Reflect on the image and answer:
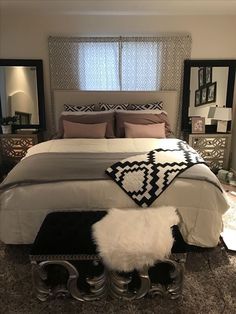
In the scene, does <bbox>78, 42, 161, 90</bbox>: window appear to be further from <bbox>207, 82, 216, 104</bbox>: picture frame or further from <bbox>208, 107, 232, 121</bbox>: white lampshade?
<bbox>208, 107, 232, 121</bbox>: white lampshade

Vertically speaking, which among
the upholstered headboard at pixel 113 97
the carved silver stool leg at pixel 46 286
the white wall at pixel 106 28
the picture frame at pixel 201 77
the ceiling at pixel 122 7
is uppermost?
the ceiling at pixel 122 7

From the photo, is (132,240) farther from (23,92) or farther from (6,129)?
(23,92)

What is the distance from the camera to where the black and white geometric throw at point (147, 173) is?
2010mm

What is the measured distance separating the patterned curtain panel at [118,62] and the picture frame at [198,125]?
0.53 m

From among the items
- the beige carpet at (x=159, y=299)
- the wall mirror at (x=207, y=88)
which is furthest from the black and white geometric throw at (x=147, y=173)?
the wall mirror at (x=207, y=88)

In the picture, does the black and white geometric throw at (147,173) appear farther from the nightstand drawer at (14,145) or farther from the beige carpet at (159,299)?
the nightstand drawer at (14,145)

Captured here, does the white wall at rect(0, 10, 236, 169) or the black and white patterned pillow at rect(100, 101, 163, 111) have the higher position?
the white wall at rect(0, 10, 236, 169)

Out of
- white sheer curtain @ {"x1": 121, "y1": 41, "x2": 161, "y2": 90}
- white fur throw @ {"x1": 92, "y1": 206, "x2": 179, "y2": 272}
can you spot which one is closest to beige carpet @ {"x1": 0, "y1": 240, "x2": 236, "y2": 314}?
white fur throw @ {"x1": 92, "y1": 206, "x2": 179, "y2": 272}

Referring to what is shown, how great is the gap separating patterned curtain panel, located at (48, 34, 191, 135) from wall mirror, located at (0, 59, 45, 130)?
0.80 feet

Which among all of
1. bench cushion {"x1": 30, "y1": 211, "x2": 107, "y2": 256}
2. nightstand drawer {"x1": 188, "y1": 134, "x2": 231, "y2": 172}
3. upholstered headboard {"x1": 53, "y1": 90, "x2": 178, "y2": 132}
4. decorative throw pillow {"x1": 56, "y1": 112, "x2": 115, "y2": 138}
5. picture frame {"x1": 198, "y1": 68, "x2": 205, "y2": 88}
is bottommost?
bench cushion {"x1": 30, "y1": 211, "x2": 107, "y2": 256}

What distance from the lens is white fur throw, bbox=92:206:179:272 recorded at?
158 centimetres

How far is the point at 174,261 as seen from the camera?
1650 mm

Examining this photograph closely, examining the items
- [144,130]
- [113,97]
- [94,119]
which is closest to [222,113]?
[144,130]

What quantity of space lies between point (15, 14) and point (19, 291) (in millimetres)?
3464
